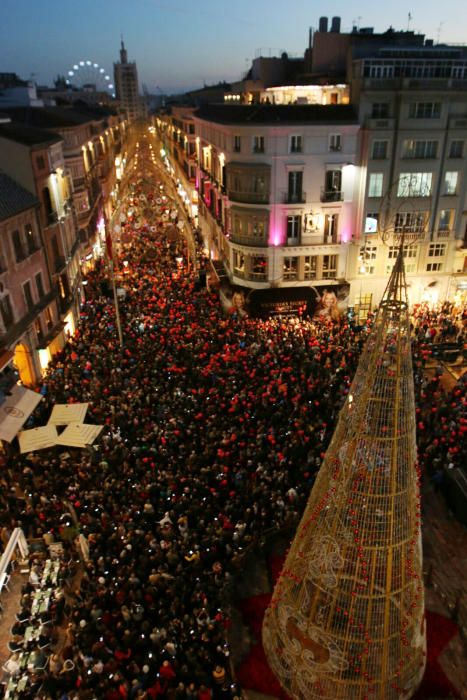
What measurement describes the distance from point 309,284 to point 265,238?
13.9 ft

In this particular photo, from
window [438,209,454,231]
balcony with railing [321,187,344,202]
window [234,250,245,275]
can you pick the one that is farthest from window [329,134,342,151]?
window [234,250,245,275]

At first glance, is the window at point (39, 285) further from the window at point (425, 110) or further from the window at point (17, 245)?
the window at point (425, 110)

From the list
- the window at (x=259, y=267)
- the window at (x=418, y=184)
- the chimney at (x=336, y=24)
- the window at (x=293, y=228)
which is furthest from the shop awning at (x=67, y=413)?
the chimney at (x=336, y=24)

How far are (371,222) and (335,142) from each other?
5463 millimetres

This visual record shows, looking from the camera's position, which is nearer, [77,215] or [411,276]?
[411,276]

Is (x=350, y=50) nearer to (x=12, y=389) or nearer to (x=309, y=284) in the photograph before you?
(x=309, y=284)

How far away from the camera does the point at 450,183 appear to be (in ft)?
107

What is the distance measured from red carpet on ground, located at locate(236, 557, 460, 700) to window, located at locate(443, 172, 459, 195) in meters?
26.6

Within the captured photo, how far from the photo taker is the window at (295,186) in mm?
31062

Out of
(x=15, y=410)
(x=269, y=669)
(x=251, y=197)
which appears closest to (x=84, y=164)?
(x=251, y=197)

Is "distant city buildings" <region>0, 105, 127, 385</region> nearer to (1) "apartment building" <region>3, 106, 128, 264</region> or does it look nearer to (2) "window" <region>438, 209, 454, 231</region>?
(1) "apartment building" <region>3, 106, 128, 264</region>

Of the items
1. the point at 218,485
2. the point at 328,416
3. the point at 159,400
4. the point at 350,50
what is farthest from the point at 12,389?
the point at 350,50

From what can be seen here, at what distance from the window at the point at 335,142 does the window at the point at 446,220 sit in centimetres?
825

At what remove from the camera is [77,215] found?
39.5 metres
